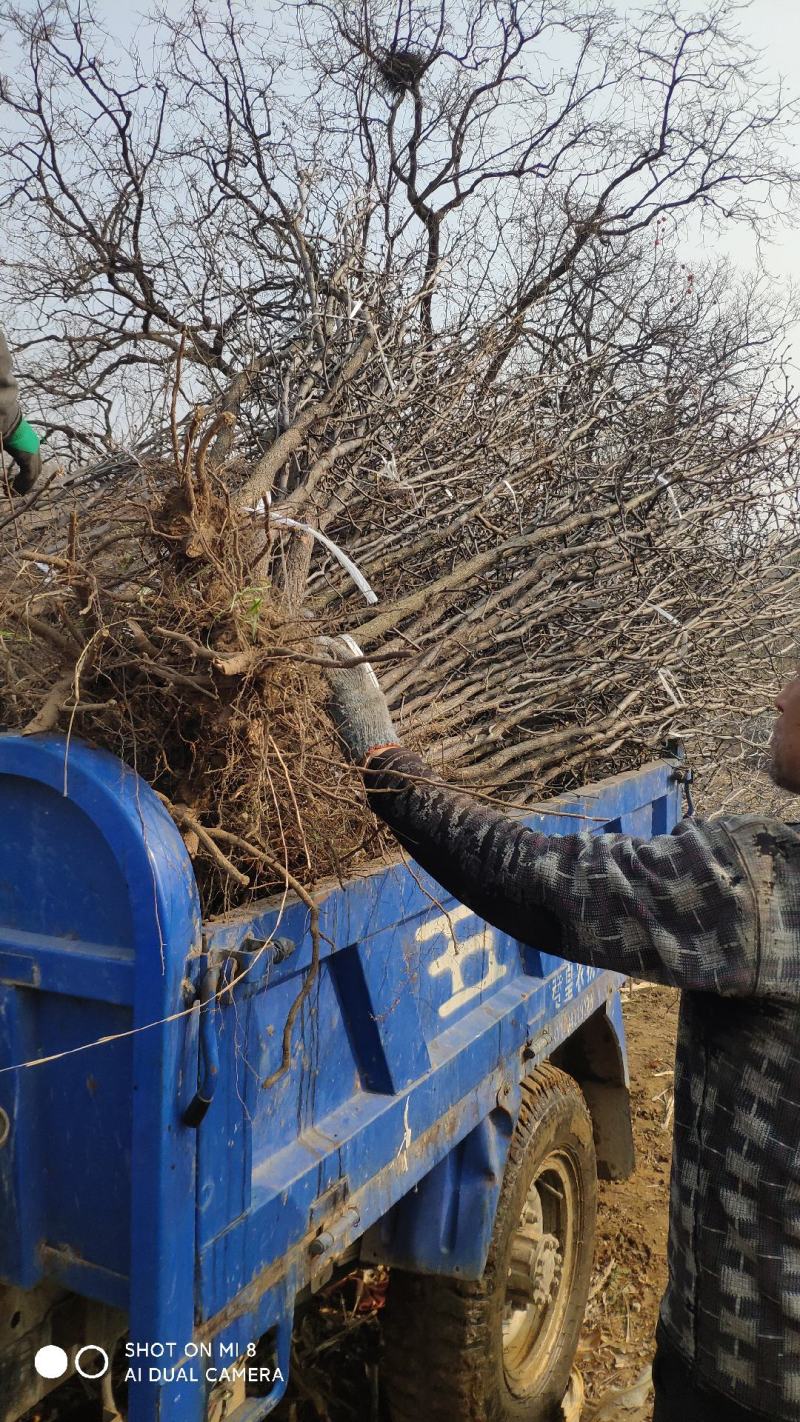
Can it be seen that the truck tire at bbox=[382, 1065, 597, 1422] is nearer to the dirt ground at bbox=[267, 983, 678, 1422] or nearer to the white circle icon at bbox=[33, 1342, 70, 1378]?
A: the dirt ground at bbox=[267, 983, 678, 1422]

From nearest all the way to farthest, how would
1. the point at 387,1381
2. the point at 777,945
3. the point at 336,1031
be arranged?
the point at 777,945 < the point at 336,1031 < the point at 387,1381

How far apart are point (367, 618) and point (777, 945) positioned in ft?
6.05

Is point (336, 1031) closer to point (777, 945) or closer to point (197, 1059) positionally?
point (197, 1059)

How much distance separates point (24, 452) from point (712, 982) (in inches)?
108

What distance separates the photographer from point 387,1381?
2.55 metres

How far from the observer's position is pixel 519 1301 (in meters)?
2.84

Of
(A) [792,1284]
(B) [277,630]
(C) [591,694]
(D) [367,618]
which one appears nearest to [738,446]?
(C) [591,694]

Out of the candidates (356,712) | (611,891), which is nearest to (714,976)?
(611,891)

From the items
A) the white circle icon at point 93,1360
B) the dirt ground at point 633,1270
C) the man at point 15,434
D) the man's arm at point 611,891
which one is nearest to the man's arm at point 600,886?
the man's arm at point 611,891

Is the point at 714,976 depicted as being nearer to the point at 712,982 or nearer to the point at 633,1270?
the point at 712,982

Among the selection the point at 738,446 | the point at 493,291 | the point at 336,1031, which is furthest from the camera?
the point at 493,291

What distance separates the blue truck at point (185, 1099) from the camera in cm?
148

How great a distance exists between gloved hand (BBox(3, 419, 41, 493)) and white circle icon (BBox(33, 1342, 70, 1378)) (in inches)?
96.3

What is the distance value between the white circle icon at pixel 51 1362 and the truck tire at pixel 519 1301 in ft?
3.46
